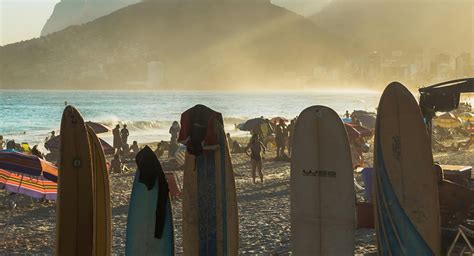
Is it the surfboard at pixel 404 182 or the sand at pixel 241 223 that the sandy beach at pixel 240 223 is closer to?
the sand at pixel 241 223

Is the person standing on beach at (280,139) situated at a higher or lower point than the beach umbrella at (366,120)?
lower

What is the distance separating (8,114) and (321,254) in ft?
270

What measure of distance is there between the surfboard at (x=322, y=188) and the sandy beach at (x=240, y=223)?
161cm

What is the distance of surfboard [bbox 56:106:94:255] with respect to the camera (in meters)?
6.23

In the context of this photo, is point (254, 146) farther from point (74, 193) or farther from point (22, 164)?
point (74, 193)

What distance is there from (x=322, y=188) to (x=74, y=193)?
2.98 meters

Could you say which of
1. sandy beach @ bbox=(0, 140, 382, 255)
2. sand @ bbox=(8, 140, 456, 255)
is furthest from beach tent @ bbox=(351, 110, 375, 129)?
sandy beach @ bbox=(0, 140, 382, 255)

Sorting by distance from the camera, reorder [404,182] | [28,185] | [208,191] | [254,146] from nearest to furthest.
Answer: [404,182] < [208,191] < [28,185] < [254,146]

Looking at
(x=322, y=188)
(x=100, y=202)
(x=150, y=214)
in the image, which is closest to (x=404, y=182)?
(x=322, y=188)

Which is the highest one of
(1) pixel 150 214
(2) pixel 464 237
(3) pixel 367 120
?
(3) pixel 367 120

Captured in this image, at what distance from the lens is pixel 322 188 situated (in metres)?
6.66

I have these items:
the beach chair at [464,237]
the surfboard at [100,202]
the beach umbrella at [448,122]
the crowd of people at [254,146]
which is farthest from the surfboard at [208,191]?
the beach umbrella at [448,122]

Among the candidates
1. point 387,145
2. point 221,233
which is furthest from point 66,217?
point 387,145

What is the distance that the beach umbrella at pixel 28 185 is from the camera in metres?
10.5
